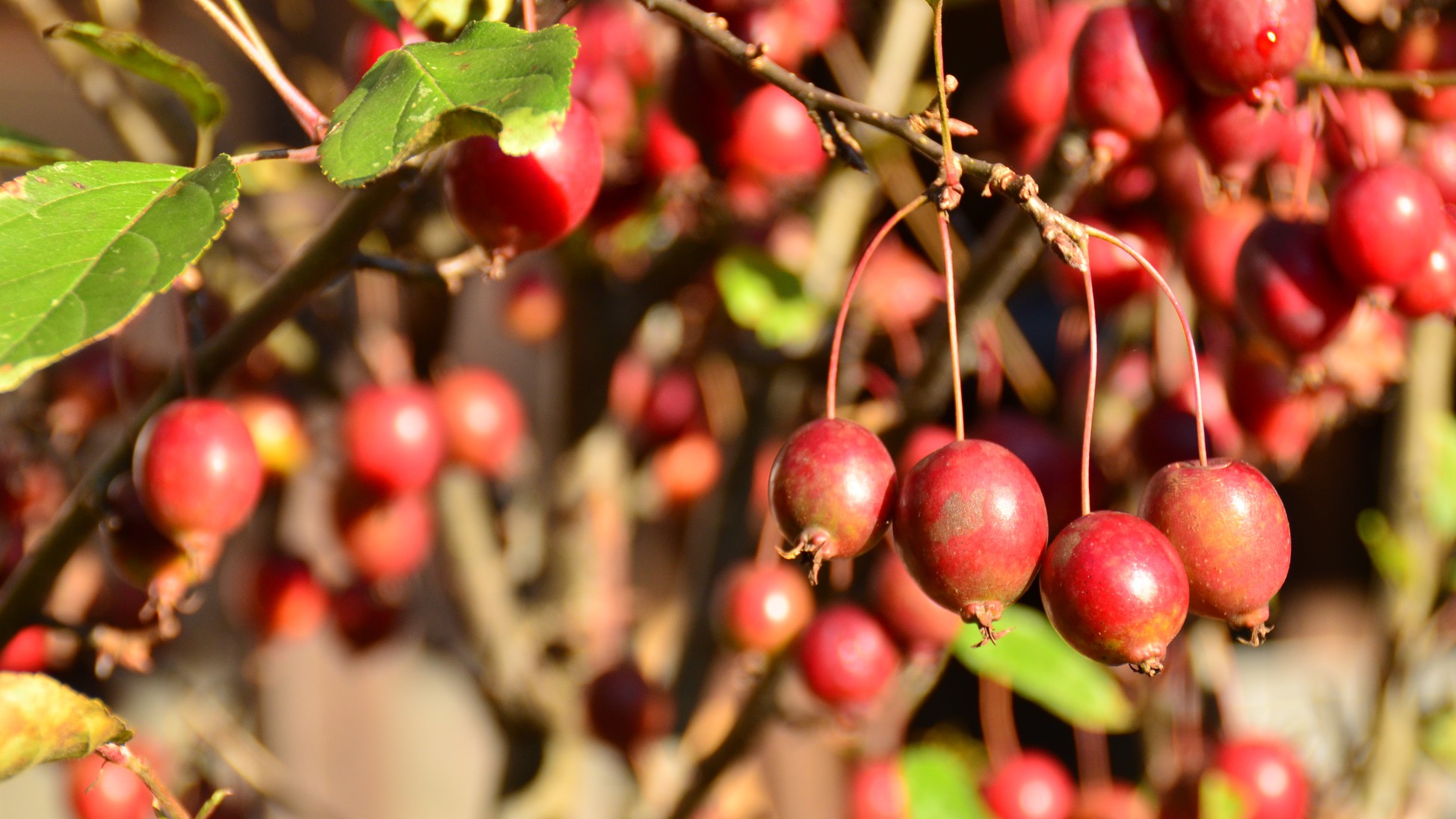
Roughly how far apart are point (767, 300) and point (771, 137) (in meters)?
0.17

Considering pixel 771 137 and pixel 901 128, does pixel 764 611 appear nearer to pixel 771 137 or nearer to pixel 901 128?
pixel 771 137

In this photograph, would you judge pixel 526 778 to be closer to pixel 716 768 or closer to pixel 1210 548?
pixel 716 768

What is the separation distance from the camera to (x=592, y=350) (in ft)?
4.80

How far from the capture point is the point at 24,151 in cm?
70

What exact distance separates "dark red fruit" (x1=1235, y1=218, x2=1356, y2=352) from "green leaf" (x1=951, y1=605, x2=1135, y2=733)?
0.31m

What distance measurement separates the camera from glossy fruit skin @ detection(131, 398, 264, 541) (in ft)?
2.27

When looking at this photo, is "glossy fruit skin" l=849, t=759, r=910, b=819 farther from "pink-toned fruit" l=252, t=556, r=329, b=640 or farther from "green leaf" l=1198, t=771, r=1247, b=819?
"pink-toned fruit" l=252, t=556, r=329, b=640

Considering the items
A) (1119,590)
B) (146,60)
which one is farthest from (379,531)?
(1119,590)

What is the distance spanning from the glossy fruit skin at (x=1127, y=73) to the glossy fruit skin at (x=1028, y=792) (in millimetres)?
739

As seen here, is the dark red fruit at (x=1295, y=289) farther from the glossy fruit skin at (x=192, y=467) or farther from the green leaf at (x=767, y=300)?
the glossy fruit skin at (x=192, y=467)

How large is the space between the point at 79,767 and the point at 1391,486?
63.6 inches

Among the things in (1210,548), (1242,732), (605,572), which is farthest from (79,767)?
(1242,732)

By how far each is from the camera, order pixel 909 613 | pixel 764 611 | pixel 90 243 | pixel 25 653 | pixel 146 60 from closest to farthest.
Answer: pixel 90 243 → pixel 146 60 → pixel 25 653 → pixel 909 613 → pixel 764 611

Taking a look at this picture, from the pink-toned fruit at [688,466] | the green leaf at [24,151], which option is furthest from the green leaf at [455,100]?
the pink-toned fruit at [688,466]
